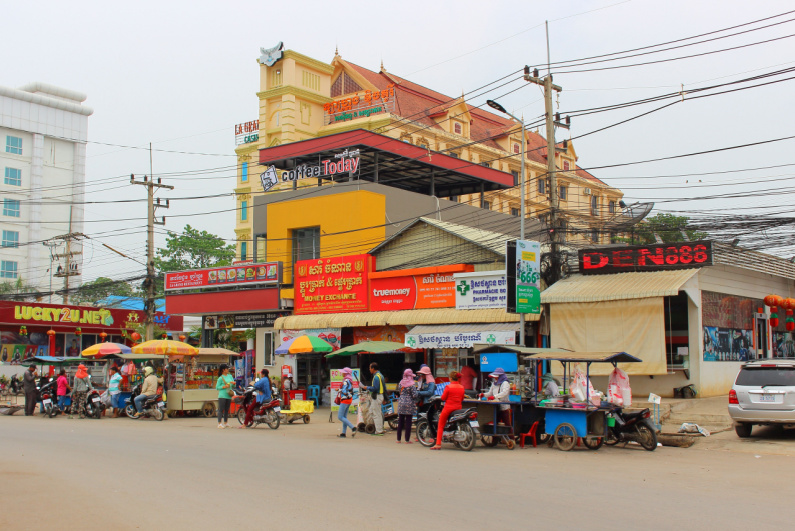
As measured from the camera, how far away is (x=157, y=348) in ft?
79.6

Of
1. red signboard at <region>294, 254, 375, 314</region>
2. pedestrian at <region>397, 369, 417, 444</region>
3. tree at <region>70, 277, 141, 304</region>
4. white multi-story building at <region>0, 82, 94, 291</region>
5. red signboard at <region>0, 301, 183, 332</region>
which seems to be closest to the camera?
pedestrian at <region>397, 369, 417, 444</region>

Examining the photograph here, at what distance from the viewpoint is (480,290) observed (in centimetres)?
2475

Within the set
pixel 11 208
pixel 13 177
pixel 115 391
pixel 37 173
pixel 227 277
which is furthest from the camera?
pixel 37 173

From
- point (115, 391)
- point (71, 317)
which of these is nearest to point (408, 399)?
point (115, 391)

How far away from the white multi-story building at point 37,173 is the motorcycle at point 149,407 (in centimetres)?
6374

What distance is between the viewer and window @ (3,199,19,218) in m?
84.5

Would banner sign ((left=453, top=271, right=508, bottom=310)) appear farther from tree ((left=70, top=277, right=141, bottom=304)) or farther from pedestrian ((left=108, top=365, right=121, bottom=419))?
tree ((left=70, top=277, right=141, bottom=304))

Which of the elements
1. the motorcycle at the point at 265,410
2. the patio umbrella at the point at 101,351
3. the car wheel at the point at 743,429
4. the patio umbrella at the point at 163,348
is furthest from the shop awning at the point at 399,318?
the car wheel at the point at 743,429

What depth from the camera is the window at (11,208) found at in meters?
84.5

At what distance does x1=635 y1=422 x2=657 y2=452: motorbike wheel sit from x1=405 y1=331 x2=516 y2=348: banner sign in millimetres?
8273

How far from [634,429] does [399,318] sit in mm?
12640

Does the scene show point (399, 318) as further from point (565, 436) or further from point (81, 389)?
point (565, 436)

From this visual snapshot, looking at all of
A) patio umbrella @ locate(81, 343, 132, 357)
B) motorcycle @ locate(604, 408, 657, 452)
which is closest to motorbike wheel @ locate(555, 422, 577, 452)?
motorcycle @ locate(604, 408, 657, 452)

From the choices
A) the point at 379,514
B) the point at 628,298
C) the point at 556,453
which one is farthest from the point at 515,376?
the point at 379,514
